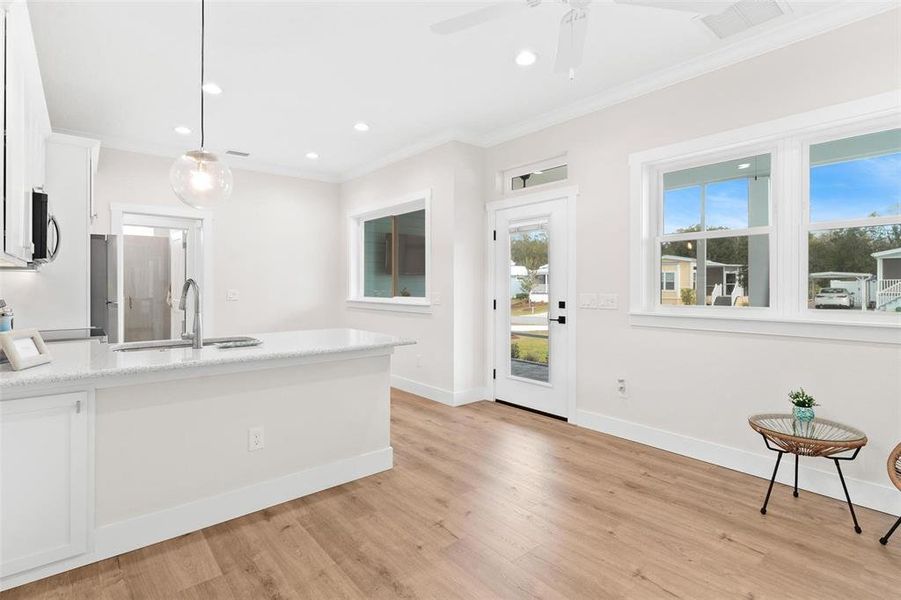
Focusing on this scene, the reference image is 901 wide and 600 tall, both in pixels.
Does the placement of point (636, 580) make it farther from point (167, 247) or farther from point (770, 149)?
point (167, 247)

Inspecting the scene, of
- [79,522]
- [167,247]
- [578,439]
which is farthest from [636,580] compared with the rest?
[167,247]

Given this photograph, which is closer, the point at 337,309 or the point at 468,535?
the point at 468,535

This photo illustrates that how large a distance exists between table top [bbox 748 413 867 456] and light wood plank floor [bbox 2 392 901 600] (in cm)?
41

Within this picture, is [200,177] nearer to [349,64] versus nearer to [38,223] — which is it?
[38,223]

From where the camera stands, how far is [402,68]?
334cm

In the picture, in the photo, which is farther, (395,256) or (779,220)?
(395,256)

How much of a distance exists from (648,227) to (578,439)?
1768 millimetres

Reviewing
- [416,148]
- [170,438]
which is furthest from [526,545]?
[416,148]

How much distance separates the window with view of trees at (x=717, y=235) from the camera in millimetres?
3062

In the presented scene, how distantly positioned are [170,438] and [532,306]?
3.18 metres

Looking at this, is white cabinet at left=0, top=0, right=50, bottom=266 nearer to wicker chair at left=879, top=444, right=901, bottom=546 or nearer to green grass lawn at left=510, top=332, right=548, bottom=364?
green grass lawn at left=510, top=332, right=548, bottom=364

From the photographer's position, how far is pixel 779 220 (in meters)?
2.90

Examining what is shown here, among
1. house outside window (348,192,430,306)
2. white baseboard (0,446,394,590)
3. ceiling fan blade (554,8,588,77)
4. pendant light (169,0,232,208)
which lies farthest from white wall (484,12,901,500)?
pendant light (169,0,232,208)

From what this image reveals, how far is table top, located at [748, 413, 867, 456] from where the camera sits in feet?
7.42
